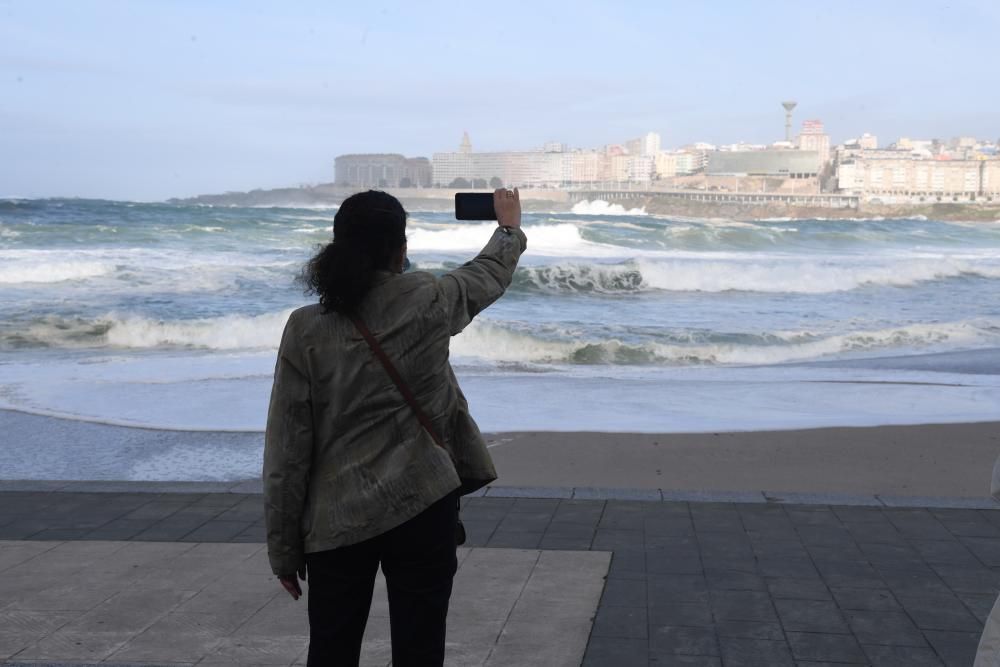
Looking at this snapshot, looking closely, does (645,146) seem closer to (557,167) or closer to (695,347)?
(557,167)

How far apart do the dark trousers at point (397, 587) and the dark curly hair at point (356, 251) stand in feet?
1.67

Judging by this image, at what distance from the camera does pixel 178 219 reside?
4097 centimetres

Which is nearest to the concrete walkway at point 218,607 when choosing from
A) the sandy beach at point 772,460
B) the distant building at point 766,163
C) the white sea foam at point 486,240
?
the sandy beach at point 772,460

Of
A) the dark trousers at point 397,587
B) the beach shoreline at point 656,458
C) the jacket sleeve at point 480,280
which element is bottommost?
the beach shoreline at point 656,458

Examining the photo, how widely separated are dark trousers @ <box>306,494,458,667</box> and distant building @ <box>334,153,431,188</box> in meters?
61.1

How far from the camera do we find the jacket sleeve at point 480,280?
100 inches

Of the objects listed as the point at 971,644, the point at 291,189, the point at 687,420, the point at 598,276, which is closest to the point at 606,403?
the point at 687,420

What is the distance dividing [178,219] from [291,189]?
24521 mm

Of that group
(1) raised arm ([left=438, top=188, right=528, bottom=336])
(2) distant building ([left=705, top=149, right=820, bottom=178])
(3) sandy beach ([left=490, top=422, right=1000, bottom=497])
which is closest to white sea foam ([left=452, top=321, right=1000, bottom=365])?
(3) sandy beach ([left=490, top=422, right=1000, bottom=497])

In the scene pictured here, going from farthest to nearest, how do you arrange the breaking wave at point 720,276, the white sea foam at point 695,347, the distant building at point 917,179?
the distant building at point 917,179 < the breaking wave at point 720,276 < the white sea foam at point 695,347

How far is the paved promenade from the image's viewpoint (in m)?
3.80

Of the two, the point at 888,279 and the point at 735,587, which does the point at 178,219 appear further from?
the point at 735,587

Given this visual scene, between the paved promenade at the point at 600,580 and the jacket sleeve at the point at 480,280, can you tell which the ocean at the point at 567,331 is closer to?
the paved promenade at the point at 600,580

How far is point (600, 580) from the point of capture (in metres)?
4.54
